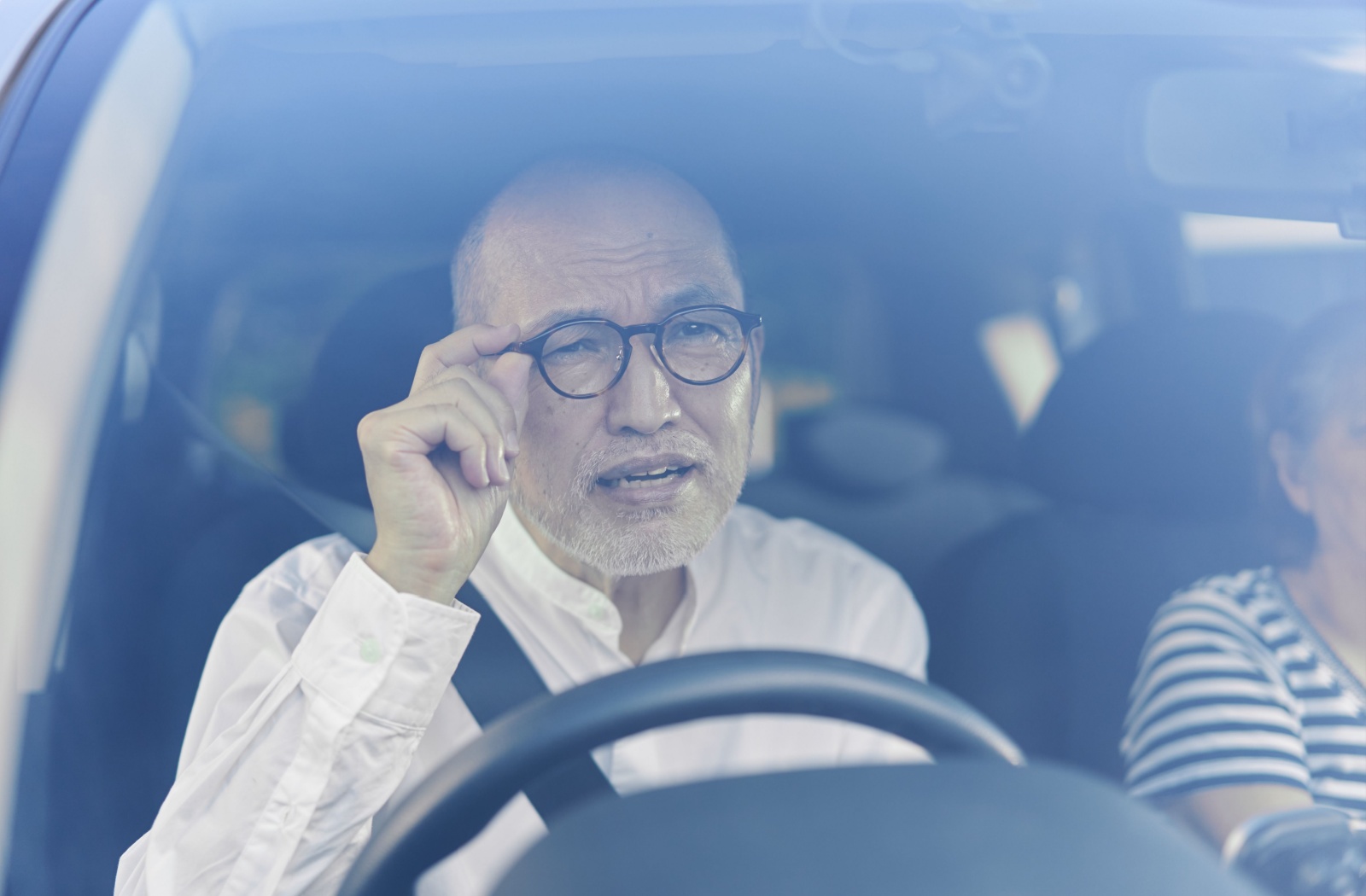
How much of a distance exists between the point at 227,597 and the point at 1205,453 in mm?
1180

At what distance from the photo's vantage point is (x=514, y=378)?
1.21 metres

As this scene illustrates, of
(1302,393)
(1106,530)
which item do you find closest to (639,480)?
(1106,530)

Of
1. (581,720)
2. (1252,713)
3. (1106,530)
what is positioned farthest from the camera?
(1106,530)

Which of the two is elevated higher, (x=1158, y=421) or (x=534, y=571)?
(x=1158, y=421)

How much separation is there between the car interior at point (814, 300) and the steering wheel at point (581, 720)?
15.4 inches

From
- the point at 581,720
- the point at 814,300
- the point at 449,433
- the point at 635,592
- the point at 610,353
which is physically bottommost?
the point at 581,720

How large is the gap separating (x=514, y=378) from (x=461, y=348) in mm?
66

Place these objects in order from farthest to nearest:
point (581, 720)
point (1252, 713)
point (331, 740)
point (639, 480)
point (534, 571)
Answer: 1. point (534, 571)
2. point (639, 480)
3. point (1252, 713)
4. point (331, 740)
5. point (581, 720)

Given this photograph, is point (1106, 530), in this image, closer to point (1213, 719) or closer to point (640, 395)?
point (1213, 719)

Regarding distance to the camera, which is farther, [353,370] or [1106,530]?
[1106,530]

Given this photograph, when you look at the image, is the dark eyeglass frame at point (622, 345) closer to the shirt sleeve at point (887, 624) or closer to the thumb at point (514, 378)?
the thumb at point (514, 378)

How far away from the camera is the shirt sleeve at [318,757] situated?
108cm

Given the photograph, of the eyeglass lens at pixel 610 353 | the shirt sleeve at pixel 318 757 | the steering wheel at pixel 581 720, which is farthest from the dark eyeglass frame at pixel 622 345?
the steering wheel at pixel 581 720

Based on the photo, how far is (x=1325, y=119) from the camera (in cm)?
137
